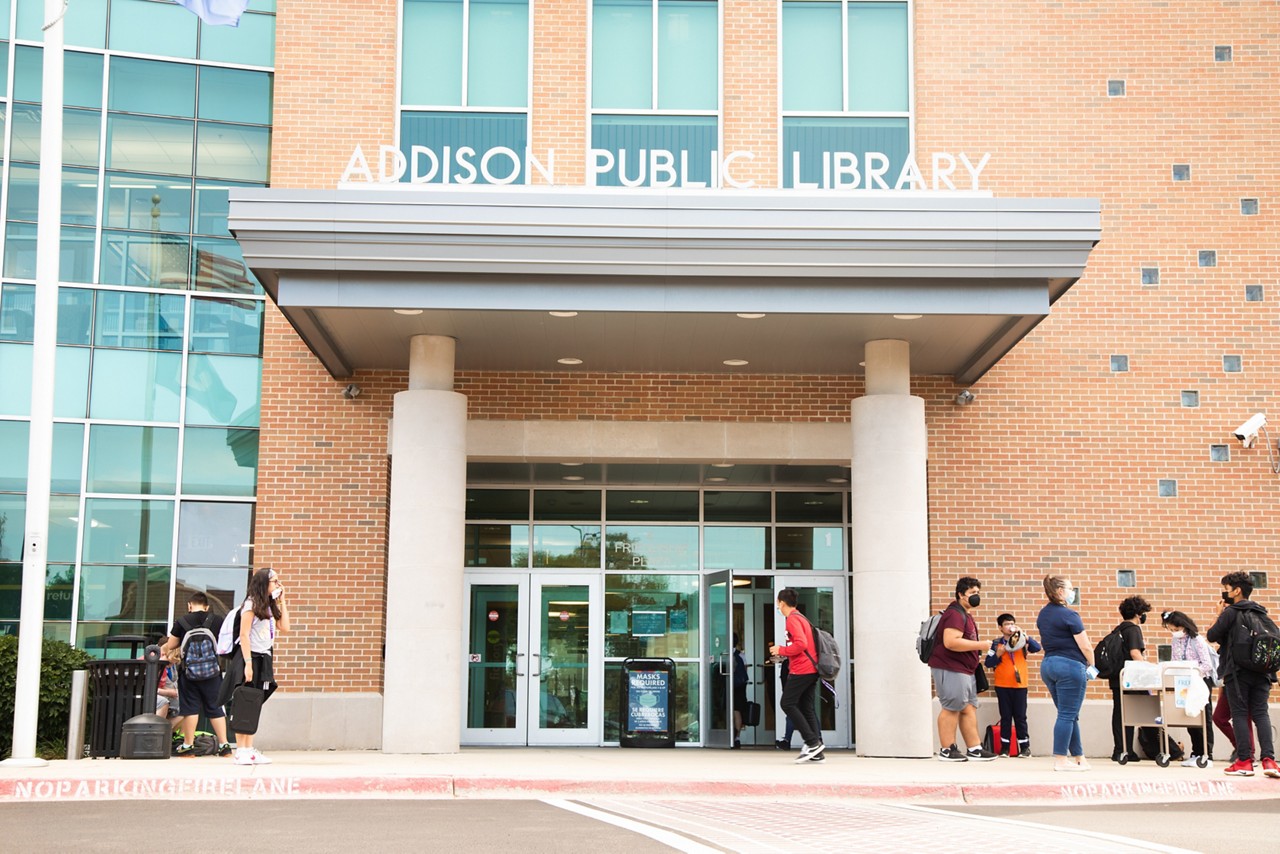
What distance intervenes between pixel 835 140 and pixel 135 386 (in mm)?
9375

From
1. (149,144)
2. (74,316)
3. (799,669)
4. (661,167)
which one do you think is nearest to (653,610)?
(799,669)

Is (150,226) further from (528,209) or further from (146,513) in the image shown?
(528,209)

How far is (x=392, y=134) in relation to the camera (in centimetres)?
1881

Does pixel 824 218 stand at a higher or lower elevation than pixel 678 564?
higher

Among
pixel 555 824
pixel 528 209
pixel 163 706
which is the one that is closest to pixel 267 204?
pixel 528 209

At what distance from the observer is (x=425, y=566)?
16562 millimetres

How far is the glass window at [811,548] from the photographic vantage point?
20219mm

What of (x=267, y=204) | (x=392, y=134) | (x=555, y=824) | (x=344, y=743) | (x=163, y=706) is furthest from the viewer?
(x=392, y=134)

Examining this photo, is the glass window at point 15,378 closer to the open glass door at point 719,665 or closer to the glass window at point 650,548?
the glass window at point 650,548

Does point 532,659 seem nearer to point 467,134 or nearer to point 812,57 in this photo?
point 467,134

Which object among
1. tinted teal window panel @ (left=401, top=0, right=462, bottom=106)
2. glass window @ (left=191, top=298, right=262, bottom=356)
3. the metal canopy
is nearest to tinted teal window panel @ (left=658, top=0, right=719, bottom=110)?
tinted teal window panel @ (left=401, top=0, right=462, bottom=106)

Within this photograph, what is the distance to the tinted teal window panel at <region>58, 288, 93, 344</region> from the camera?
18203 millimetres

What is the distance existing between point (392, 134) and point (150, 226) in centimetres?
325

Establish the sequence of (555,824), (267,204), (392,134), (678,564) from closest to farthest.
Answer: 1. (555,824)
2. (267,204)
3. (392,134)
4. (678,564)
